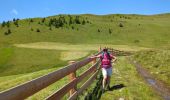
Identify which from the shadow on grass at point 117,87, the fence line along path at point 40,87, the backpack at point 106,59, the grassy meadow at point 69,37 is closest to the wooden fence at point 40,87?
the fence line along path at point 40,87

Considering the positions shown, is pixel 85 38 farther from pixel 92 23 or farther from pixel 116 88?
pixel 116 88

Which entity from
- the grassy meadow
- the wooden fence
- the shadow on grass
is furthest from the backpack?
the grassy meadow

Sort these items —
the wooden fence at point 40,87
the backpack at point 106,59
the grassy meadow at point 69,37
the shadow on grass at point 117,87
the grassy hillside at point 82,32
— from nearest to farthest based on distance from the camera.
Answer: the wooden fence at point 40,87
the backpack at point 106,59
the shadow on grass at point 117,87
the grassy meadow at point 69,37
the grassy hillside at point 82,32

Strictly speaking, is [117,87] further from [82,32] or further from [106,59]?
[82,32]

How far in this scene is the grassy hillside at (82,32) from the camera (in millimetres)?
104044

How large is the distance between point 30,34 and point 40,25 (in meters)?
11.0

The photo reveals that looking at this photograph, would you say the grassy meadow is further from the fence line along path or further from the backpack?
the fence line along path

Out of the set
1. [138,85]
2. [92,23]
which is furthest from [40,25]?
[138,85]

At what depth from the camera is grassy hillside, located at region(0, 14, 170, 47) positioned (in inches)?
4096

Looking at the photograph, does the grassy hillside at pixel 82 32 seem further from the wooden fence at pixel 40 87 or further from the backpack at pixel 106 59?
the wooden fence at pixel 40 87

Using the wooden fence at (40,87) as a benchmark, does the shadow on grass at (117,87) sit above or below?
below

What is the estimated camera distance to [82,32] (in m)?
114

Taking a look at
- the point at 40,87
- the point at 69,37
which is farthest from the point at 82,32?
the point at 40,87

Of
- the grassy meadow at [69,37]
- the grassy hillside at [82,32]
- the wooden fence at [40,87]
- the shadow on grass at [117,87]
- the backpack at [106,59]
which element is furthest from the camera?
the grassy hillside at [82,32]
